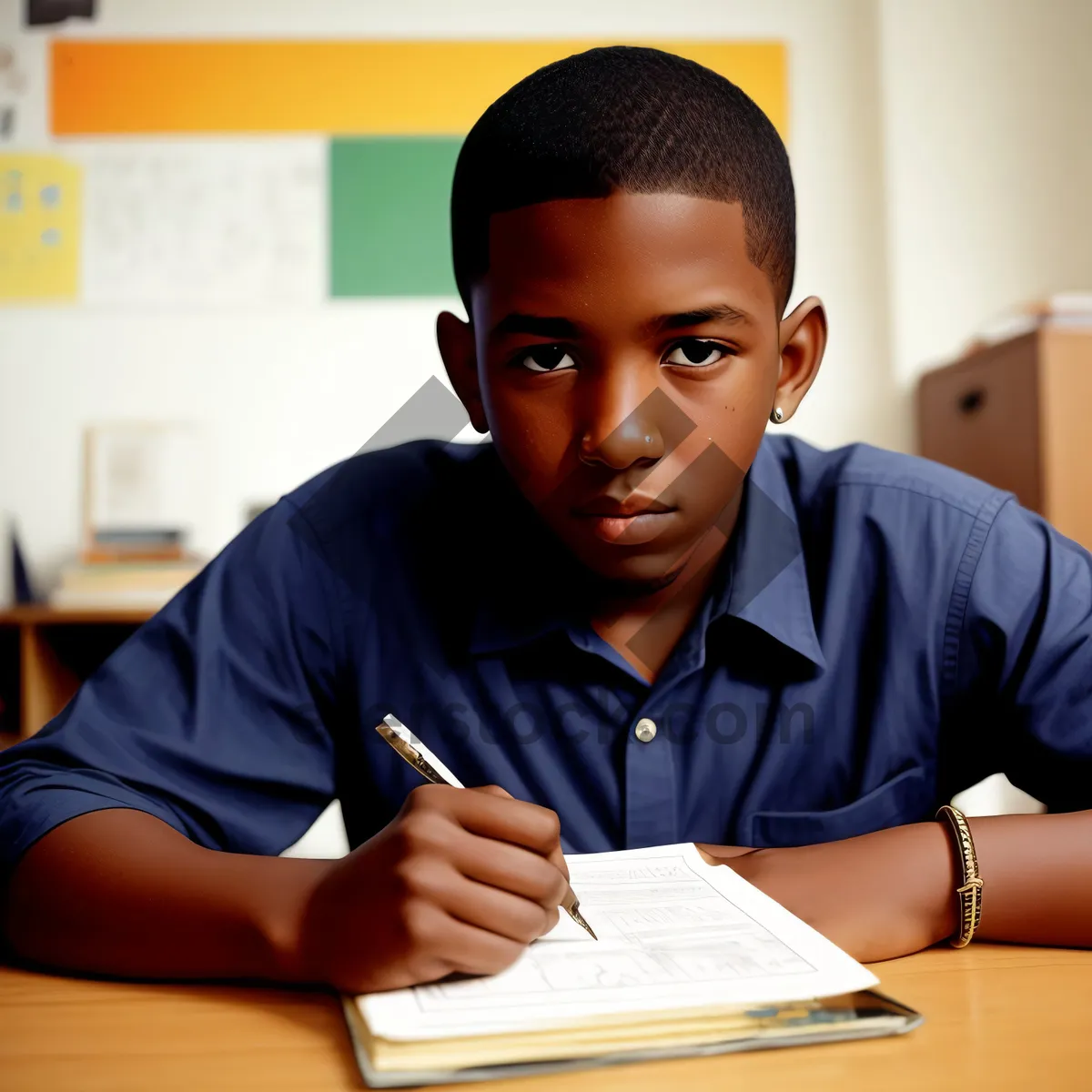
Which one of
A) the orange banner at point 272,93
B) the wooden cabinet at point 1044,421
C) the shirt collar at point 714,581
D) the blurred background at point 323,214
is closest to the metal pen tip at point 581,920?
the shirt collar at point 714,581

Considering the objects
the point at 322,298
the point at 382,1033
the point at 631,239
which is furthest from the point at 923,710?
the point at 322,298

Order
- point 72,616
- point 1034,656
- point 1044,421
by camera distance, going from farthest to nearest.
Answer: point 72,616, point 1044,421, point 1034,656

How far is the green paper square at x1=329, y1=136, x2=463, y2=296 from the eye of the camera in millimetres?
2498

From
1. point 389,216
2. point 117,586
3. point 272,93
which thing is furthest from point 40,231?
point 117,586

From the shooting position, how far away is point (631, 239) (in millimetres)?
713

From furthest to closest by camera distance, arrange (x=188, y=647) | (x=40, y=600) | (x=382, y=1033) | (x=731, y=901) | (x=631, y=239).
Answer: (x=40, y=600), (x=188, y=647), (x=631, y=239), (x=731, y=901), (x=382, y=1033)

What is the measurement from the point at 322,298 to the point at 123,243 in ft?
1.57

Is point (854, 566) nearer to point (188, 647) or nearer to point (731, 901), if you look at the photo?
point (731, 901)

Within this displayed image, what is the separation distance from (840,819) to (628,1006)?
1.36ft

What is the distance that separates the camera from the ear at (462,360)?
2.84 ft

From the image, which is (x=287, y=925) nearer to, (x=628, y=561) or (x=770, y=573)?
(x=628, y=561)

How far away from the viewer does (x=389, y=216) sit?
8.21 ft

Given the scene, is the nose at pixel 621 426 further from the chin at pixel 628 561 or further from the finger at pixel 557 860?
the finger at pixel 557 860

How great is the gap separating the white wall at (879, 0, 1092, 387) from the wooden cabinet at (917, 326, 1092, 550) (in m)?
0.39
